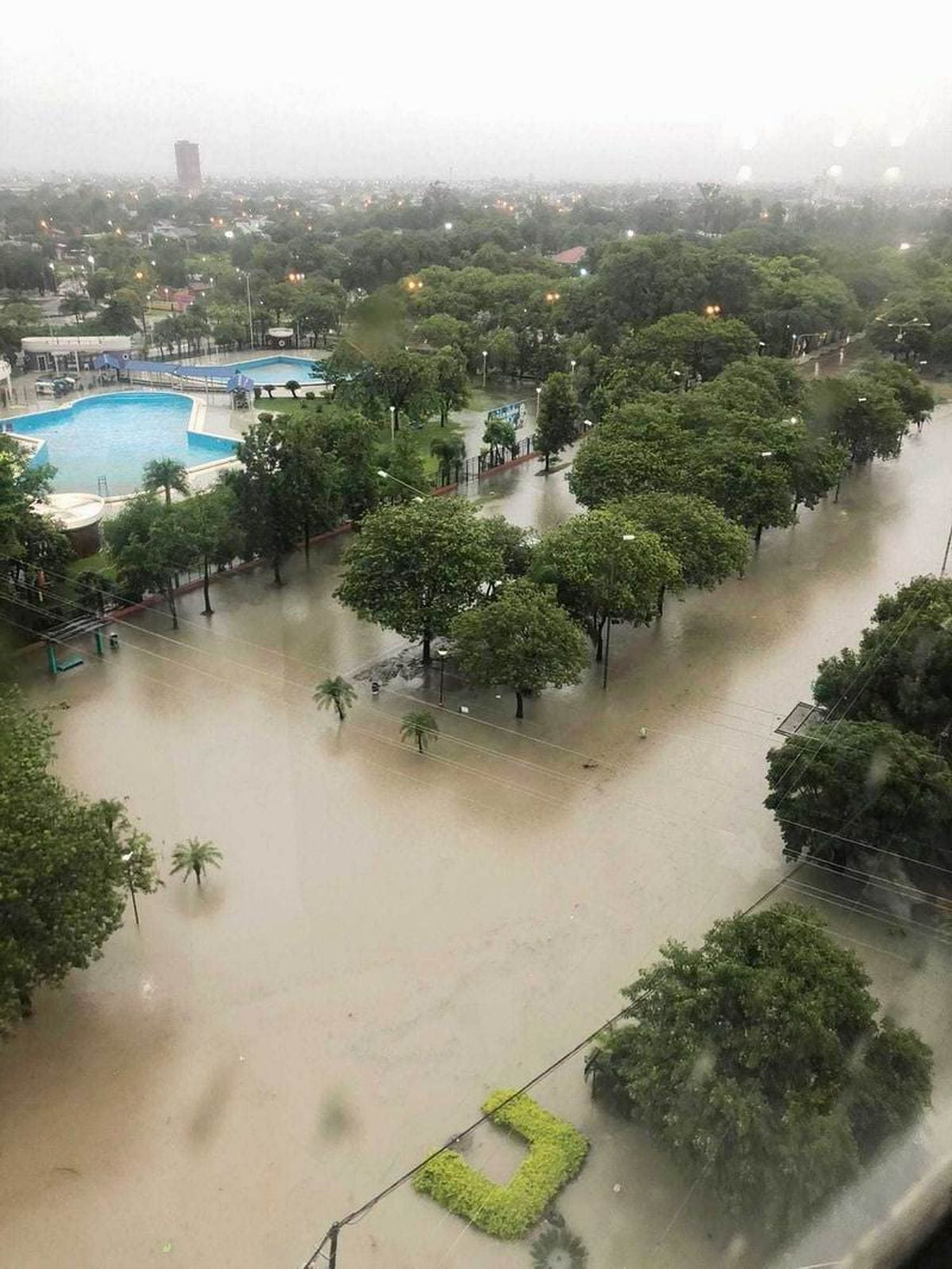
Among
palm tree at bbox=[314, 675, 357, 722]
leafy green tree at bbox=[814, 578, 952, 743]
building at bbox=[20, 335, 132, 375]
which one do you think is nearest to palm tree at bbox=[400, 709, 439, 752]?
palm tree at bbox=[314, 675, 357, 722]

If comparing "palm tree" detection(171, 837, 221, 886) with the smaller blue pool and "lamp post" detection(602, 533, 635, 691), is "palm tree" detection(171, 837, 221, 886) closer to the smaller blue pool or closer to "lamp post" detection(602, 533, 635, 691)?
"lamp post" detection(602, 533, 635, 691)

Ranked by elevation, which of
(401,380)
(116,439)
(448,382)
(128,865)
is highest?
(401,380)

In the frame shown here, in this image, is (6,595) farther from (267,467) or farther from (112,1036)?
(112,1036)

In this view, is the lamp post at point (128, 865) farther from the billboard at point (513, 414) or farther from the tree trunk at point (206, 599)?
the billboard at point (513, 414)

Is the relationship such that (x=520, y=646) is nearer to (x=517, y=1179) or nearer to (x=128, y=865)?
(x=128, y=865)

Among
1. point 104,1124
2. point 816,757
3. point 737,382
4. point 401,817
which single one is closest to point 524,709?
point 401,817

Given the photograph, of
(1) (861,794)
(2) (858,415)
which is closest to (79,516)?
(1) (861,794)
